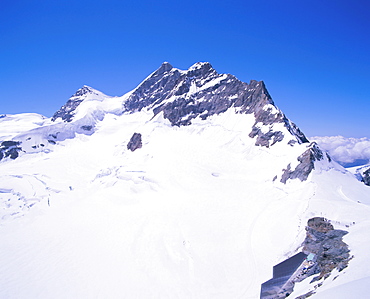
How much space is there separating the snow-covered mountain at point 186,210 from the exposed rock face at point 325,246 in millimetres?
953

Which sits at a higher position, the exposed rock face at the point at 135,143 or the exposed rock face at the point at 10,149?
the exposed rock face at the point at 10,149

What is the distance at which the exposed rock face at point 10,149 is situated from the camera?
367 feet

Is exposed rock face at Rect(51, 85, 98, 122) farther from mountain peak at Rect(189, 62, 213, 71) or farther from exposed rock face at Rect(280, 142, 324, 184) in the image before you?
exposed rock face at Rect(280, 142, 324, 184)

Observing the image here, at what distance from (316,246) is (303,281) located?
24.2 ft

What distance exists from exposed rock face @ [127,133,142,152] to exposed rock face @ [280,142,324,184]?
5684 cm

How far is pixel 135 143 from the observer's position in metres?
95.0

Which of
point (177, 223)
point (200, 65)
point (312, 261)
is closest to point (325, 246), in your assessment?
point (312, 261)

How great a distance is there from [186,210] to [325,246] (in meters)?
26.9

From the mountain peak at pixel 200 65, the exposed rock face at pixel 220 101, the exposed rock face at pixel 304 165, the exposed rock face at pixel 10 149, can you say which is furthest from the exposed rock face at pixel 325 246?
the exposed rock face at pixel 10 149

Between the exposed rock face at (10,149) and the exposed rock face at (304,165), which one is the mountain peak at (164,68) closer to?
the exposed rock face at (10,149)

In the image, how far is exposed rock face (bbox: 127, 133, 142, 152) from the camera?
9294 cm

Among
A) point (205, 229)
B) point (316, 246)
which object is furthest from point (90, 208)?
point (316, 246)

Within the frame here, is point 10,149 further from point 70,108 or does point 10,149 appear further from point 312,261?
point 312,261

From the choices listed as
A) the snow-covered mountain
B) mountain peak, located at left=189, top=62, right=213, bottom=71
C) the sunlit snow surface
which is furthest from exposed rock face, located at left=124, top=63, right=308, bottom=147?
the sunlit snow surface
